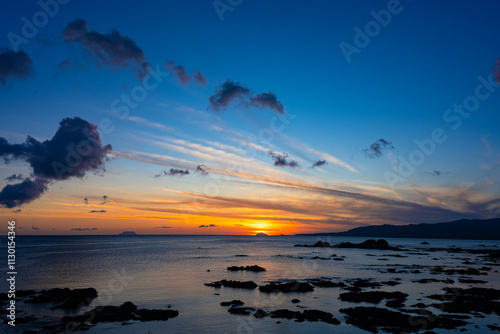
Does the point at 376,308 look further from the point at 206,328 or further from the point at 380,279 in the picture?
the point at 380,279

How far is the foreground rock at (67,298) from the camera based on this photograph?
105ft

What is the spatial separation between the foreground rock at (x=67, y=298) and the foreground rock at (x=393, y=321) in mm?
27614

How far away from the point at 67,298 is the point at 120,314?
35.5 ft

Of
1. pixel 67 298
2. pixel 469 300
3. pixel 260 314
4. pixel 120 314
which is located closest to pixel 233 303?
pixel 260 314

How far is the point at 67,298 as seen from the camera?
113ft

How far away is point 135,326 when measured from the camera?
25.4 meters

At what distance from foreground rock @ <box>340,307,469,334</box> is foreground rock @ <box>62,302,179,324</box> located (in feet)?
55.1

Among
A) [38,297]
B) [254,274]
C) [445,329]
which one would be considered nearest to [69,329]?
[38,297]

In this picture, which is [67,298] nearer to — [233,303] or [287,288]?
[233,303]

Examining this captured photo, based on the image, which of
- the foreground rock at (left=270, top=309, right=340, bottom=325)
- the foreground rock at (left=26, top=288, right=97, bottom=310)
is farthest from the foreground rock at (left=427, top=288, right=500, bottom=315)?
the foreground rock at (left=26, top=288, right=97, bottom=310)

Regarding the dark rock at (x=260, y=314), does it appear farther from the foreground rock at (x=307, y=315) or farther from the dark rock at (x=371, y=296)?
the dark rock at (x=371, y=296)

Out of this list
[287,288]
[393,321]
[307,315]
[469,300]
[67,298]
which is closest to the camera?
[393,321]

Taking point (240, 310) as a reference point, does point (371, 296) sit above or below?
above

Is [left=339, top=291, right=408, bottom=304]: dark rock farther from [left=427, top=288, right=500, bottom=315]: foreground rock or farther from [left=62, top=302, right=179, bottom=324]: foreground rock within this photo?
[left=62, top=302, right=179, bottom=324]: foreground rock
